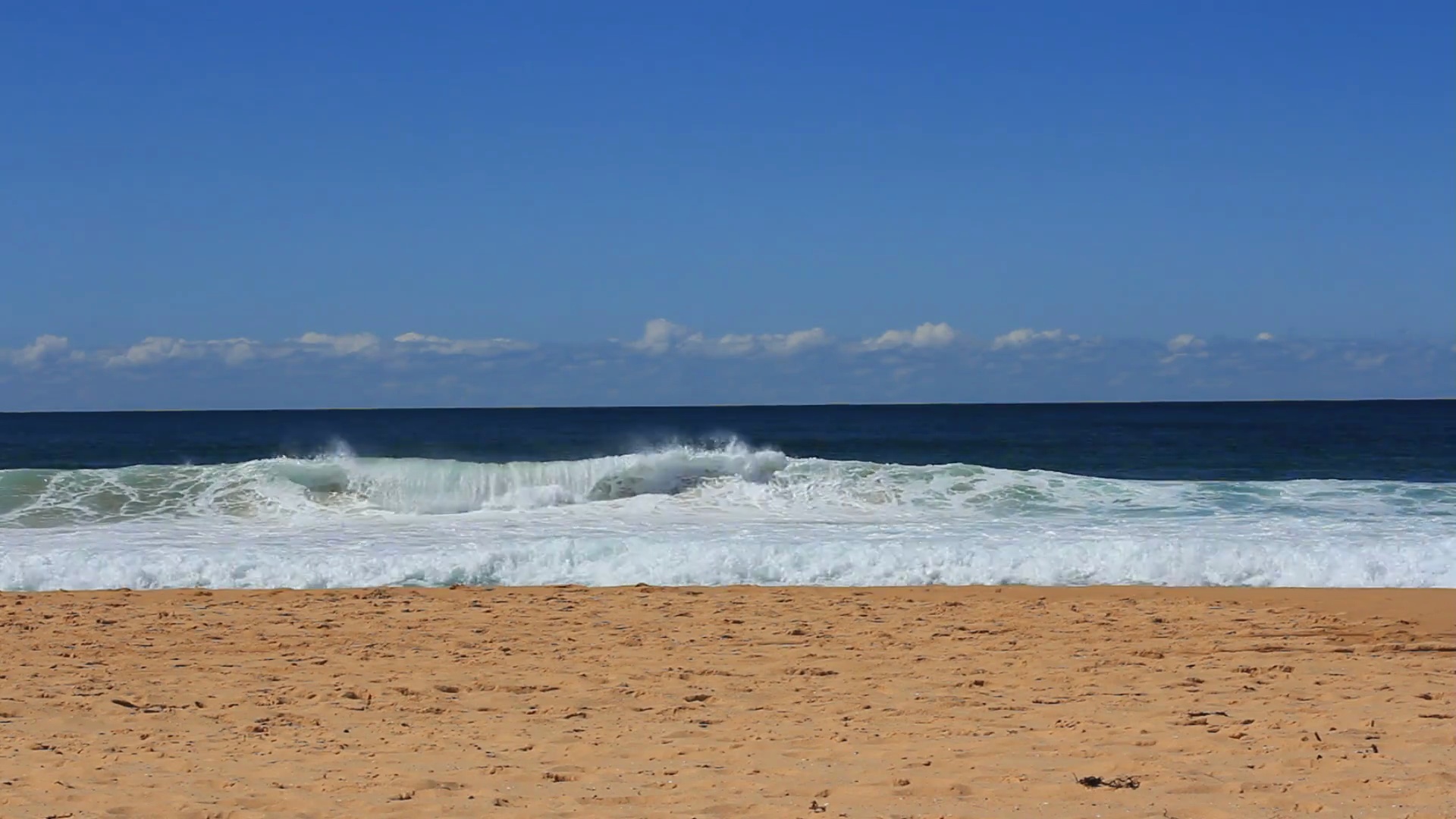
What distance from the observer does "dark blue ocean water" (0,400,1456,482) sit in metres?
36.0

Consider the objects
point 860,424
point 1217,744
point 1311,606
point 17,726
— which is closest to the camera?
point 1217,744

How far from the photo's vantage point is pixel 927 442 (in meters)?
51.6

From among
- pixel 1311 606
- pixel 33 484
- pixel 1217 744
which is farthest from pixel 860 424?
pixel 1217 744

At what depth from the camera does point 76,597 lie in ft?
36.2

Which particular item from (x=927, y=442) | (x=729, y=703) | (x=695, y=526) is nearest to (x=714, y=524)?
(x=695, y=526)

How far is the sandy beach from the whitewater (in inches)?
45.5

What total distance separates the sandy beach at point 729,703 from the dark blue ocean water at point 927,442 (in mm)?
22434

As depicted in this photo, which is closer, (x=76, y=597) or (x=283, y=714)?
(x=283, y=714)

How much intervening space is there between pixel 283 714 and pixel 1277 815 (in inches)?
200

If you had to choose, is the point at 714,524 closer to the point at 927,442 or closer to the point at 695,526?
the point at 695,526

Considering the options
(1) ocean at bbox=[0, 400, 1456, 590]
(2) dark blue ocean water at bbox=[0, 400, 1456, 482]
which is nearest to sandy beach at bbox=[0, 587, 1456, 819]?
(1) ocean at bbox=[0, 400, 1456, 590]

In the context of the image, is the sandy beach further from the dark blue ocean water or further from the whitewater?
the dark blue ocean water

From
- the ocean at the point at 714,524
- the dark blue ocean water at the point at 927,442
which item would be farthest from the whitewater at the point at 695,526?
the dark blue ocean water at the point at 927,442

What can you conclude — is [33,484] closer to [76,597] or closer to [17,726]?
[76,597]
